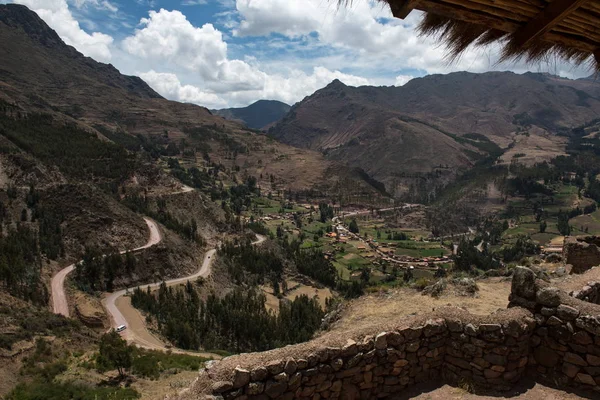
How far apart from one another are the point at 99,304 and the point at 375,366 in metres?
51.9

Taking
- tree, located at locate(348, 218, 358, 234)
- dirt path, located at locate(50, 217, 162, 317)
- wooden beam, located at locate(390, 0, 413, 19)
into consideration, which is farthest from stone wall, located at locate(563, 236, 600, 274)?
tree, located at locate(348, 218, 358, 234)

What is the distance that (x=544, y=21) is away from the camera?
3.07 meters

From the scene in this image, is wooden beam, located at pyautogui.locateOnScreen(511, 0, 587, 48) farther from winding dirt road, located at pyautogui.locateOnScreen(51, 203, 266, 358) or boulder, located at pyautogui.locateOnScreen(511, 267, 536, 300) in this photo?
winding dirt road, located at pyautogui.locateOnScreen(51, 203, 266, 358)

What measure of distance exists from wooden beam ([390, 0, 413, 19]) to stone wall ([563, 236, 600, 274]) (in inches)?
809

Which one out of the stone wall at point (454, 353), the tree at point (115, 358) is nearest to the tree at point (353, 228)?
the tree at point (115, 358)

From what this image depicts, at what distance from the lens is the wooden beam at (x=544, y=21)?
2.82m

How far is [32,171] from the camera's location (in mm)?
70812

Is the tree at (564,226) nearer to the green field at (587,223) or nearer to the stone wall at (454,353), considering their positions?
the green field at (587,223)

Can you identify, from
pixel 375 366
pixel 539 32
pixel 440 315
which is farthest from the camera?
pixel 440 315

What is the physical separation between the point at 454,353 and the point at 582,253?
14533mm

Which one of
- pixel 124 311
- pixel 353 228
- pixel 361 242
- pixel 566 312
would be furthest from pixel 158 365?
pixel 353 228

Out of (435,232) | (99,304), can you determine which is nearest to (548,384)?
(99,304)

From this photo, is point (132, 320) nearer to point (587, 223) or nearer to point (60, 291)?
point (60, 291)

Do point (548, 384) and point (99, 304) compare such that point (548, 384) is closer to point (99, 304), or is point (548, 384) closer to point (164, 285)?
point (99, 304)
